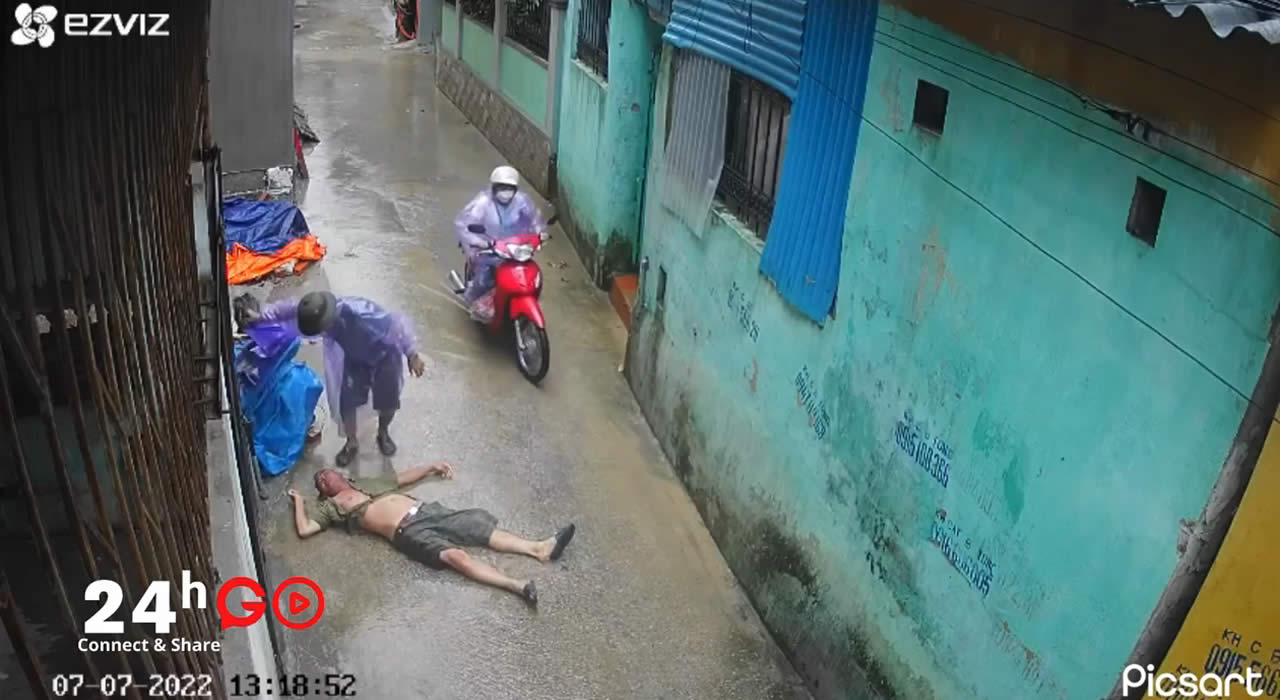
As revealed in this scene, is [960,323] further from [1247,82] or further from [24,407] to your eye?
[24,407]

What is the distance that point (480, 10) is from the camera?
48.7 feet

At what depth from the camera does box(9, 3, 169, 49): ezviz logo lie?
1938mm

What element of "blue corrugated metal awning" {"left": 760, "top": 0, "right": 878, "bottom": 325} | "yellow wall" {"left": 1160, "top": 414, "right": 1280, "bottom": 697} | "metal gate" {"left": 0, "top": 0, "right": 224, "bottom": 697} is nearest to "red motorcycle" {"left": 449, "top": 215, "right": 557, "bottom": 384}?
"blue corrugated metal awning" {"left": 760, "top": 0, "right": 878, "bottom": 325}

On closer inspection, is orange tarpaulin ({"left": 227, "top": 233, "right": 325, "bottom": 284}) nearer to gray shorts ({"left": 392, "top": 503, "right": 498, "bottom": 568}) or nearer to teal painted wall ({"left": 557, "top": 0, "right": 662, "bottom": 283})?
teal painted wall ({"left": 557, "top": 0, "right": 662, "bottom": 283})

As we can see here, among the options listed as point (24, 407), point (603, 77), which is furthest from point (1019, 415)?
point (603, 77)

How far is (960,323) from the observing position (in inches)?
154

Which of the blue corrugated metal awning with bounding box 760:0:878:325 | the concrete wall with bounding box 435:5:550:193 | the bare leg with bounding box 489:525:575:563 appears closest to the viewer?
the blue corrugated metal awning with bounding box 760:0:878:325

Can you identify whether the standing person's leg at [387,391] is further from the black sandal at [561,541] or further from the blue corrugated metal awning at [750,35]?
the blue corrugated metal awning at [750,35]

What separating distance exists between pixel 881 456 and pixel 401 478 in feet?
10.0

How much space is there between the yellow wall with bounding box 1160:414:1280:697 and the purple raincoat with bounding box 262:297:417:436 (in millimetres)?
4755

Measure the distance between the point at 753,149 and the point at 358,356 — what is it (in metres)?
2.55

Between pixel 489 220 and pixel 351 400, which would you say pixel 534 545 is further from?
pixel 489 220

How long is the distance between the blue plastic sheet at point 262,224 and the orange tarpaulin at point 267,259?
80mm
